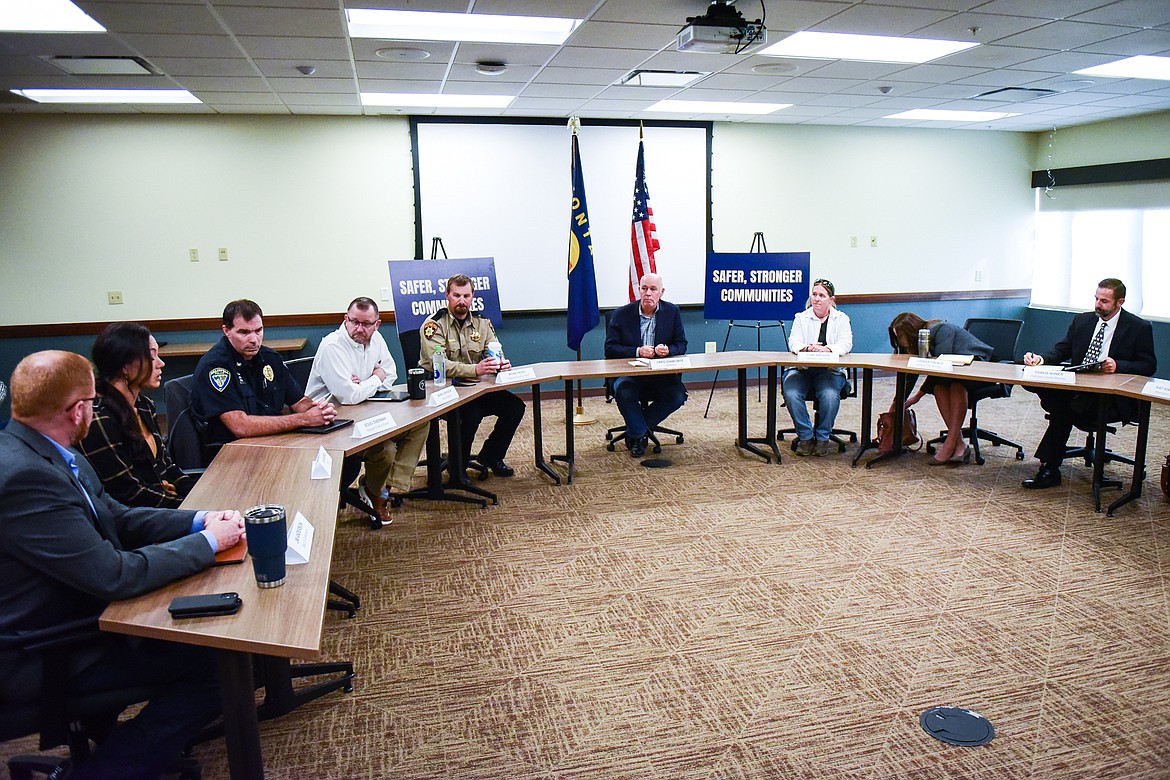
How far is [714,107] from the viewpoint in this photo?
22.3 ft

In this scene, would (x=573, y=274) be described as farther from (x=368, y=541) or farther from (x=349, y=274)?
(x=368, y=541)

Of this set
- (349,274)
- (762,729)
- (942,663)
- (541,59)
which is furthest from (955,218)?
(762,729)

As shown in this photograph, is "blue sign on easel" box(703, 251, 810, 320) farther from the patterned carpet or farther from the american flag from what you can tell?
the patterned carpet

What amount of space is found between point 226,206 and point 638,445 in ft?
13.7

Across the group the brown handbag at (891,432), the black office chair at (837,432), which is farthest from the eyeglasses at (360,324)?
the brown handbag at (891,432)

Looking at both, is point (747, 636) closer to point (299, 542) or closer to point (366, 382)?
point (299, 542)

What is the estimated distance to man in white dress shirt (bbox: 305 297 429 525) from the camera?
3992 millimetres

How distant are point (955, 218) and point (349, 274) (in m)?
6.45

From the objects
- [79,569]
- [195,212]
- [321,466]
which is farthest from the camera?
[195,212]

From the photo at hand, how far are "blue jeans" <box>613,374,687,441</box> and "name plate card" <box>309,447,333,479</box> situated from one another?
109 inches

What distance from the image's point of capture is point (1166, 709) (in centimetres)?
242

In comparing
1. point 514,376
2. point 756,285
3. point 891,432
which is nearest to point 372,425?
point 514,376

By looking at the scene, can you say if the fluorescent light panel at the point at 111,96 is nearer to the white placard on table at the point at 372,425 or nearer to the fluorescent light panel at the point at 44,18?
the fluorescent light panel at the point at 44,18

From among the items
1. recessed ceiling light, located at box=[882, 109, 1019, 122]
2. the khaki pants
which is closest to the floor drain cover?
the khaki pants
